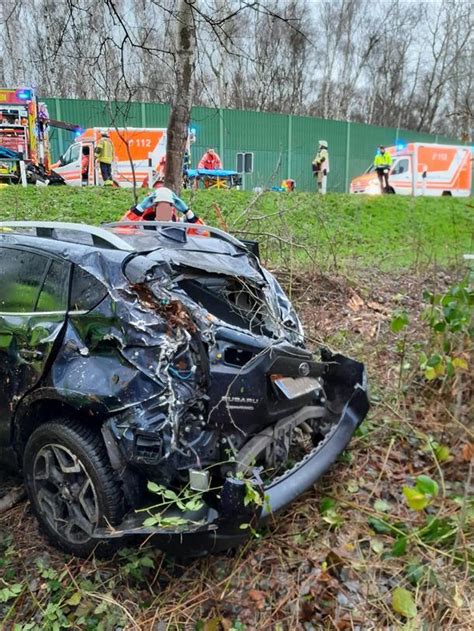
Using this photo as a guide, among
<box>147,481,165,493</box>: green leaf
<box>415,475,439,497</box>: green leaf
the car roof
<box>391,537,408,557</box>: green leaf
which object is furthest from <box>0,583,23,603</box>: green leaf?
<box>415,475,439,497</box>: green leaf

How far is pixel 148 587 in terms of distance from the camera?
9.56 ft

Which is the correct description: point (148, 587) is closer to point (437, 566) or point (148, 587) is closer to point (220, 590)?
point (220, 590)

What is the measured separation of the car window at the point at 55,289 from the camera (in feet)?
10.2

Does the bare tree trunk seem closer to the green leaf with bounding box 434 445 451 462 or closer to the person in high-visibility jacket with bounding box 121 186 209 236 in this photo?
the person in high-visibility jacket with bounding box 121 186 209 236

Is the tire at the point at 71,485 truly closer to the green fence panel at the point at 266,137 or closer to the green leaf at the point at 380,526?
the green leaf at the point at 380,526

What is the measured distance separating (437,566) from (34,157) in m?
17.6

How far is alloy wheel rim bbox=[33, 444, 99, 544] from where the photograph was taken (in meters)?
2.92

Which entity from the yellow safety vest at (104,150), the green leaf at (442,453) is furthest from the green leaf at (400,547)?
the yellow safety vest at (104,150)

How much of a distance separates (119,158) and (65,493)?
18.5 meters

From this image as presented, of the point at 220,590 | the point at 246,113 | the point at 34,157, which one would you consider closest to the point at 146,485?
the point at 220,590

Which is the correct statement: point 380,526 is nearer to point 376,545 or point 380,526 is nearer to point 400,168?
point 376,545

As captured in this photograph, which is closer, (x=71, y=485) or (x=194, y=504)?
(x=194, y=504)

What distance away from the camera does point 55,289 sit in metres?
3.17

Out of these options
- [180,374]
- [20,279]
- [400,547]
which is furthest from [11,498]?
[400,547]
